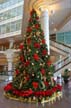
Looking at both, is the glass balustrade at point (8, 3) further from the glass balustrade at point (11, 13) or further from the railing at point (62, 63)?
the railing at point (62, 63)

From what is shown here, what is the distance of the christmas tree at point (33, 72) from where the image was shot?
255 inches

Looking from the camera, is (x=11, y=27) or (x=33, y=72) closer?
→ (x=33, y=72)

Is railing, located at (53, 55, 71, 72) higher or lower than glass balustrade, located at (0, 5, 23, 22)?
lower

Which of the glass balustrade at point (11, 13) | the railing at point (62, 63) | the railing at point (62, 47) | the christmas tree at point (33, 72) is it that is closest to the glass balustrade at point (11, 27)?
the glass balustrade at point (11, 13)

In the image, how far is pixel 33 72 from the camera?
6.70 metres

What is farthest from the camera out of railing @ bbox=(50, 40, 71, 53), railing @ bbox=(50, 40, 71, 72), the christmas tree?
railing @ bbox=(50, 40, 71, 53)

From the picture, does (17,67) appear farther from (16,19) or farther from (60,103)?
(16,19)

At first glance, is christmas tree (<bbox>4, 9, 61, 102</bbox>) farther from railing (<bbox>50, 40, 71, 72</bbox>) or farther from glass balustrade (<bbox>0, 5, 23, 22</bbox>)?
glass balustrade (<bbox>0, 5, 23, 22</bbox>)

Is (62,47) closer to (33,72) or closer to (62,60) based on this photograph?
(62,60)

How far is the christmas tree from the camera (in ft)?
21.2

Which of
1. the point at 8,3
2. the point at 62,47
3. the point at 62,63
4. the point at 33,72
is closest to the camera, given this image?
the point at 33,72

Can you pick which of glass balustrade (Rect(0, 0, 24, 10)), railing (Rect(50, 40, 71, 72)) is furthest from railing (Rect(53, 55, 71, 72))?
glass balustrade (Rect(0, 0, 24, 10))

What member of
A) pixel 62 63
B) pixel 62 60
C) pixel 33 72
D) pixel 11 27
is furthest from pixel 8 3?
pixel 33 72

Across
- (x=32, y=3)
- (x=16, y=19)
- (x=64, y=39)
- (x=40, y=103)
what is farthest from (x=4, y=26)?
(x=40, y=103)
